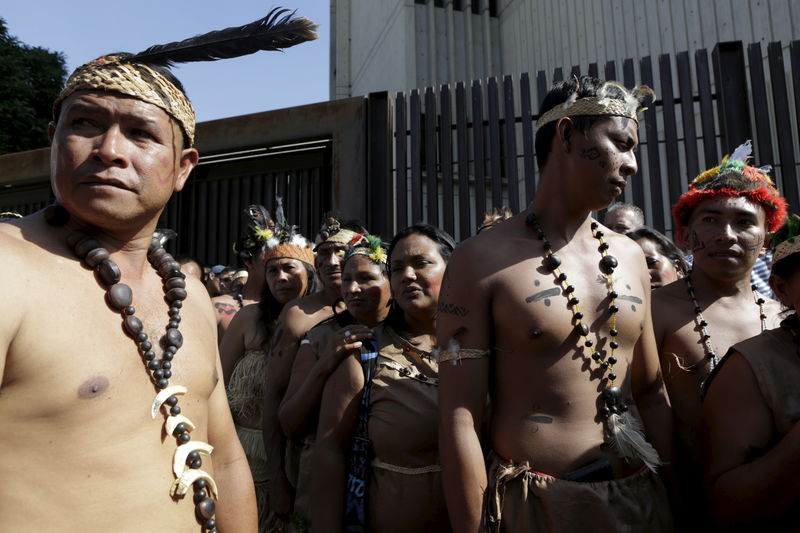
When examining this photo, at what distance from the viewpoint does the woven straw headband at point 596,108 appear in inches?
92.2

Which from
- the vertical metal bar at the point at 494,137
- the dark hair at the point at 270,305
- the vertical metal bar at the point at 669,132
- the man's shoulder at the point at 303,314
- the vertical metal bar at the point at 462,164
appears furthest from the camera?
the vertical metal bar at the point at 494,137

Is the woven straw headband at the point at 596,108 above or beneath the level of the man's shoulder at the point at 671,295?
above

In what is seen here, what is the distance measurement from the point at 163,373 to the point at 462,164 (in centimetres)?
596

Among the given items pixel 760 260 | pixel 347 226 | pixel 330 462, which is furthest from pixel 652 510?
pixel 347 226

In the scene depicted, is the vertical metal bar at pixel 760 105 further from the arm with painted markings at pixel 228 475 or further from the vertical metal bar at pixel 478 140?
the arm with painted markings at pixel 228 475

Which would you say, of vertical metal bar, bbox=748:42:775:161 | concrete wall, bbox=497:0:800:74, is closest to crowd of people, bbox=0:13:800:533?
vertical metal bar, bbox=748:42:775:161

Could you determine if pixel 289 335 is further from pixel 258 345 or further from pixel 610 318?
pixel 610 318

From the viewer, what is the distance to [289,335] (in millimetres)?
4109

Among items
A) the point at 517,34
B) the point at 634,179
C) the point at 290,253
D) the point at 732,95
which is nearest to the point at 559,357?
the point at 290,253

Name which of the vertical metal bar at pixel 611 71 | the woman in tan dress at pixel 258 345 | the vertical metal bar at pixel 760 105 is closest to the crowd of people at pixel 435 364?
the woman in tan dress at pixel 258 345

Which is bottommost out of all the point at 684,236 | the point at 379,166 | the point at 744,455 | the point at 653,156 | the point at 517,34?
the point at 744,455

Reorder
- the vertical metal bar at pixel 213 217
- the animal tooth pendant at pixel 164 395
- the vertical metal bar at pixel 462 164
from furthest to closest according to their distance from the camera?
1. the vertical metal bar at pixel 213 217
2. the vertical metal bar at pixel 462 164
3. the animal tooth pendant at pixel 164 395

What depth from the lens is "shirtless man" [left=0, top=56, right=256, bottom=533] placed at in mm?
1371

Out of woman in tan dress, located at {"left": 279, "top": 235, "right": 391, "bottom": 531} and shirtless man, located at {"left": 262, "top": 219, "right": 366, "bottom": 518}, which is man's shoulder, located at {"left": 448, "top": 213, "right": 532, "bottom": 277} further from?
shirtless man, located at {"left": 262, "top": 219, "right": 366, "bottom": 518}
